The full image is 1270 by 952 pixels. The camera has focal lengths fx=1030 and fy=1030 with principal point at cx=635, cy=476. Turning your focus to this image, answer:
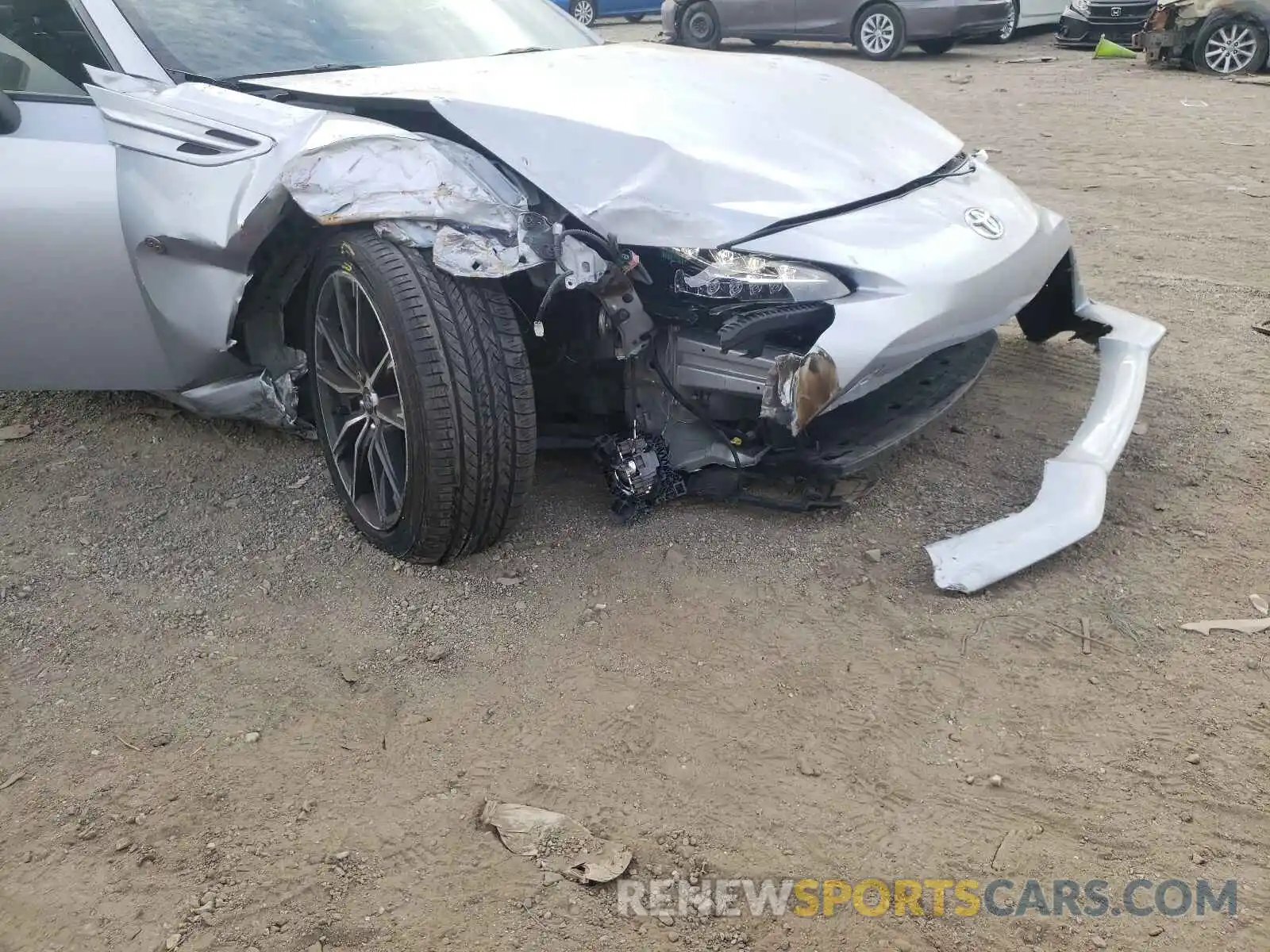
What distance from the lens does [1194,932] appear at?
1.80 m

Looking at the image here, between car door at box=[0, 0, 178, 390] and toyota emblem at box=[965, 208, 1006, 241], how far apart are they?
2.42m

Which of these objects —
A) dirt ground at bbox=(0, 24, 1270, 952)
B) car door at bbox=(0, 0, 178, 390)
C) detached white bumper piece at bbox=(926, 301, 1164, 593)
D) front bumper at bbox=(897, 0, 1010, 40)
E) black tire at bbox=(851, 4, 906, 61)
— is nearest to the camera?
dirt ground at bbox=(0, 24, 1270, 952)

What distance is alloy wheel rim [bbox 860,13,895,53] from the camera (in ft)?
39.3

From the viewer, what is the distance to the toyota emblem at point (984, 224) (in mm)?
2840

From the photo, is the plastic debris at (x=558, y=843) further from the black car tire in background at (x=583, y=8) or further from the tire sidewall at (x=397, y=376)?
the black car tire in background at (x=583, y=8)

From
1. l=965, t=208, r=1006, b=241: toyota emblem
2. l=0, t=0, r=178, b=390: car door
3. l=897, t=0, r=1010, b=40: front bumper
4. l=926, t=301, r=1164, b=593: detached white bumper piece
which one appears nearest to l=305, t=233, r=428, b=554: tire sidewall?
l=0, t=0, r=178, b=390: car door

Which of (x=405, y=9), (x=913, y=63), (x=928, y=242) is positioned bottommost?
(x=913, y=63)

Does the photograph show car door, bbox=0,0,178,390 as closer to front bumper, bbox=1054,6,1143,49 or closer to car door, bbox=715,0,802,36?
car door, bbox=715,0,802,36

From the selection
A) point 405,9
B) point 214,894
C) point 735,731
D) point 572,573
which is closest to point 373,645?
point 572,573

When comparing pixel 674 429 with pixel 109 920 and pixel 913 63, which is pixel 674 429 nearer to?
pixel 109 920

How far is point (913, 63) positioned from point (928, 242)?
10.4 m

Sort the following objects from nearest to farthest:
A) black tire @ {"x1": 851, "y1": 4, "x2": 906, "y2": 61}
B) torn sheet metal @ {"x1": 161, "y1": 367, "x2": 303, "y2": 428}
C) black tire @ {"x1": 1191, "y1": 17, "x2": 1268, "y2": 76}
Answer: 1. torn sheet metal @ {"x1": 161, "y1": 367, "x2": 303, "y2": 428}
2. black tire @ {"x1": 1191, "y1": 17, "x2": 1268, "y2": 76}
3. black tire @ {"x1": 851, "y1": 4, "x2": 906, "y2": 61}

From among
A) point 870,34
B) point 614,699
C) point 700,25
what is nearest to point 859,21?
point 870,34

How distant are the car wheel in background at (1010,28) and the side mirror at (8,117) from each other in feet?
38.1
